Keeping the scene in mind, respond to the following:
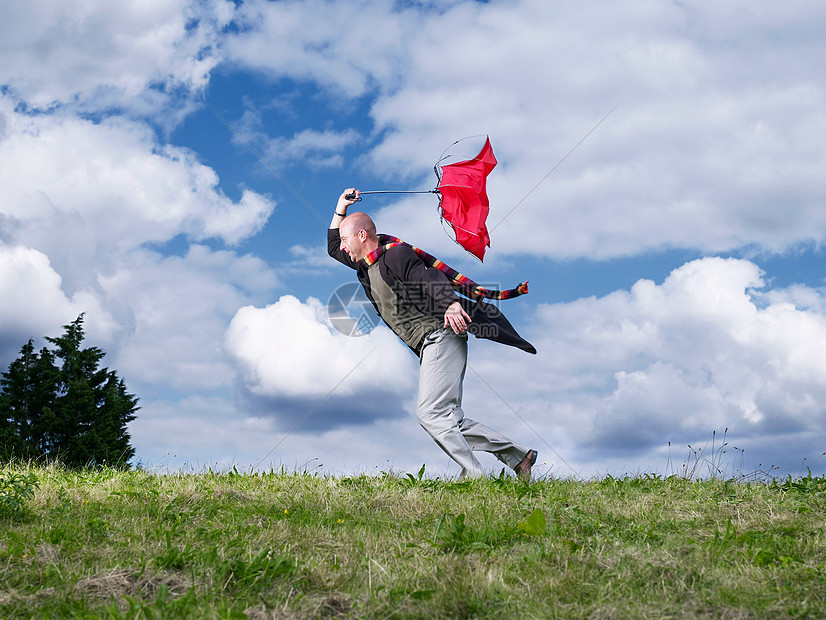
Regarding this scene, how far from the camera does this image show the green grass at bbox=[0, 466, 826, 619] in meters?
3.44

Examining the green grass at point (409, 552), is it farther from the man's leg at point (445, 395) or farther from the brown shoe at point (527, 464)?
the brown shoe at point (527, 464)

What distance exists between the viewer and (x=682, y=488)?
7.07 m

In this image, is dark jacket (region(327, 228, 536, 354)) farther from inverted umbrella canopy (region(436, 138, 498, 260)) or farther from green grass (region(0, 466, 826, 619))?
green grass (region(0, 466, 826, 619))

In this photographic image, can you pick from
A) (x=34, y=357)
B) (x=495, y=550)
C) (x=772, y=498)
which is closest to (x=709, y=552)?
(x=495, y=550)

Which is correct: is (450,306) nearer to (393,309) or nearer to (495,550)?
(393,309)

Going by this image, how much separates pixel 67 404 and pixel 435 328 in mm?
20723

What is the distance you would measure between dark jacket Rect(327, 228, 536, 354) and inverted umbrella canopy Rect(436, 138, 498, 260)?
752 millimetres

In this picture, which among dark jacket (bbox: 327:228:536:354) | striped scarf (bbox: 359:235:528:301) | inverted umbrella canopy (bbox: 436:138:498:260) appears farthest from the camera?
inverted umbrella canopy (bbox: 436:138:498:260)

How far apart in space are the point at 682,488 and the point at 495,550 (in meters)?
3.64

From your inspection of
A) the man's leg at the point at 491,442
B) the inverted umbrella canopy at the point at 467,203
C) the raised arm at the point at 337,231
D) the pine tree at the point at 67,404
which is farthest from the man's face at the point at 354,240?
the pine tree at the point at 67,404

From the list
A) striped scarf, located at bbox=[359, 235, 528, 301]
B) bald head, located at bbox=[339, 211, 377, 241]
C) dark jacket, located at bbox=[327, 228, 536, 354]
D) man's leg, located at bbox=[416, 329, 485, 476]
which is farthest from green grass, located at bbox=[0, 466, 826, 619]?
bald head, located at bbox=[339, 211, 377, 241]

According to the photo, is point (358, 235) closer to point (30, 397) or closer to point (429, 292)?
point (429, 292)

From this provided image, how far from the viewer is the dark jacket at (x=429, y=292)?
7094 mm

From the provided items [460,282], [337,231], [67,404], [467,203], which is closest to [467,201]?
[467,203]
